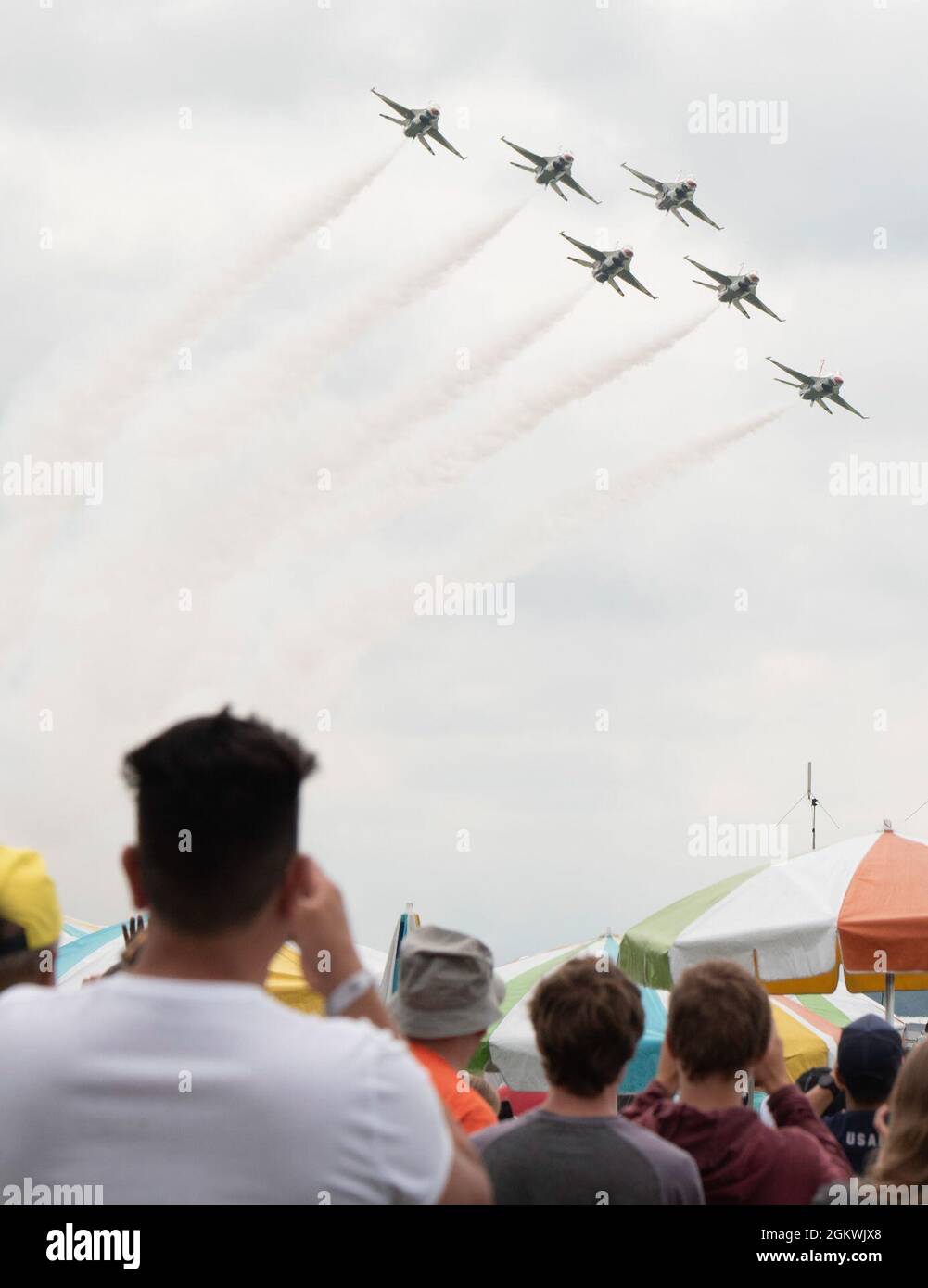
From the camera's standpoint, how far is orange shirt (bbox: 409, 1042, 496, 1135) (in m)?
5.94

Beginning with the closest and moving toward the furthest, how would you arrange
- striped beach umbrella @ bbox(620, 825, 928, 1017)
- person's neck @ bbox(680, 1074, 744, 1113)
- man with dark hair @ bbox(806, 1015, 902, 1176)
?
person's neck @ bbox(680, 1074, 744, 1113)
man with dark hair @ bbox(806, 1015, 902, 1176)
striped beach umbrella @ bbox(620, 825, 928, 1017)

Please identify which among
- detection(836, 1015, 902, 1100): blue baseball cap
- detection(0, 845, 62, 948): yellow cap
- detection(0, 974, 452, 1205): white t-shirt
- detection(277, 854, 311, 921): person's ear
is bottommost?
detection(836, 1015, 902, 1100): blue baseball cap

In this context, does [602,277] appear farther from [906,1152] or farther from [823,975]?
[906,1152]

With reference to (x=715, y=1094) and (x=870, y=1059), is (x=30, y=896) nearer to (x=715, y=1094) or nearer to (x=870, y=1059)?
(x=715, y=1094)

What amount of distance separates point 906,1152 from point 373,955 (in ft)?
66.2

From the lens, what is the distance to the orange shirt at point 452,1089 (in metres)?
5.94

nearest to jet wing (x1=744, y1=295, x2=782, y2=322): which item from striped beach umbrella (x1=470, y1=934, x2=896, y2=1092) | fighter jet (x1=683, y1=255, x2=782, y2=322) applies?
fighter jet (x1=683, y1=255, x2=782, y2=322)

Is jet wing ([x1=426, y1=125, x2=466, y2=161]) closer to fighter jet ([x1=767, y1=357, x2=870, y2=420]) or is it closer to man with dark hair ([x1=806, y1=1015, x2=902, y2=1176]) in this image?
fighter jet ([x1=767, y1=357, x2=870, y2=420])

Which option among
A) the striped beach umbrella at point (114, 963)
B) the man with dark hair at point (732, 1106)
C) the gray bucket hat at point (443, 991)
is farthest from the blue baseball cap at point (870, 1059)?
the striped beach umbrella at point (114, 963)

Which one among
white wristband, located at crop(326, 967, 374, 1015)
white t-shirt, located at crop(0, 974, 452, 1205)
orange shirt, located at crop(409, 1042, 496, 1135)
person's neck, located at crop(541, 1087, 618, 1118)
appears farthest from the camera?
orange shirt, located at crop(409, 1042, 496, 1135)

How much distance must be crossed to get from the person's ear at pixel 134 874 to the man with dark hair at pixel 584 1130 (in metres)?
2.32

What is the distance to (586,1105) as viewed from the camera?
16.9 feet

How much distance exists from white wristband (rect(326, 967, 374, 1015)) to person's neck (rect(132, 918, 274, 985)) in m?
0.30
